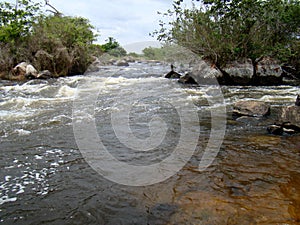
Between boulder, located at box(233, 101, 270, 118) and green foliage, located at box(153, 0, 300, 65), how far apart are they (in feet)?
20.9

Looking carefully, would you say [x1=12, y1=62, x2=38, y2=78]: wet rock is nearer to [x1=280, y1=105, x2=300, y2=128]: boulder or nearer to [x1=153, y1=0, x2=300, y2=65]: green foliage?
[x1=153, y1=0, x2=300, y2=65]: green foliage

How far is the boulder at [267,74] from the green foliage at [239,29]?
601mm

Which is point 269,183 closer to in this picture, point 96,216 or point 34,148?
point 96,216

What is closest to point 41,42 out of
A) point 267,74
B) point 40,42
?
point 40,42

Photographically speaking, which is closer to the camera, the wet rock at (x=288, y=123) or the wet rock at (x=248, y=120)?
the wet rock at (x=288, y=123)

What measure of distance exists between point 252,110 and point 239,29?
25.0 feet

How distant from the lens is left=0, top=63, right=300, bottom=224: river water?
2385 millimetres

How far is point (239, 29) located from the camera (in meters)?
12.2

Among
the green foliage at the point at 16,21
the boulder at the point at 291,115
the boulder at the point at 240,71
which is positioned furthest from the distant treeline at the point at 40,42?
the boulder at the point at 291,115

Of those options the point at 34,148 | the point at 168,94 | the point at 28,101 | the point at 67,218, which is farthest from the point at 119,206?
the point at 168,94

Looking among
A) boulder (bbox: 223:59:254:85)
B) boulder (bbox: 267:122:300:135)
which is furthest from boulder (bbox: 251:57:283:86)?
boulder (bbox: 267:122:300:135)

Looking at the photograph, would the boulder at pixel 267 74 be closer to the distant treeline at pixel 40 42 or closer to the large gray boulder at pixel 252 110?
the large gray boulder at pixel 252 110

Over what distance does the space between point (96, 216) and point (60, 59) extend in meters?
15.4

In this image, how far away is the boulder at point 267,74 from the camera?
11.5 meters
